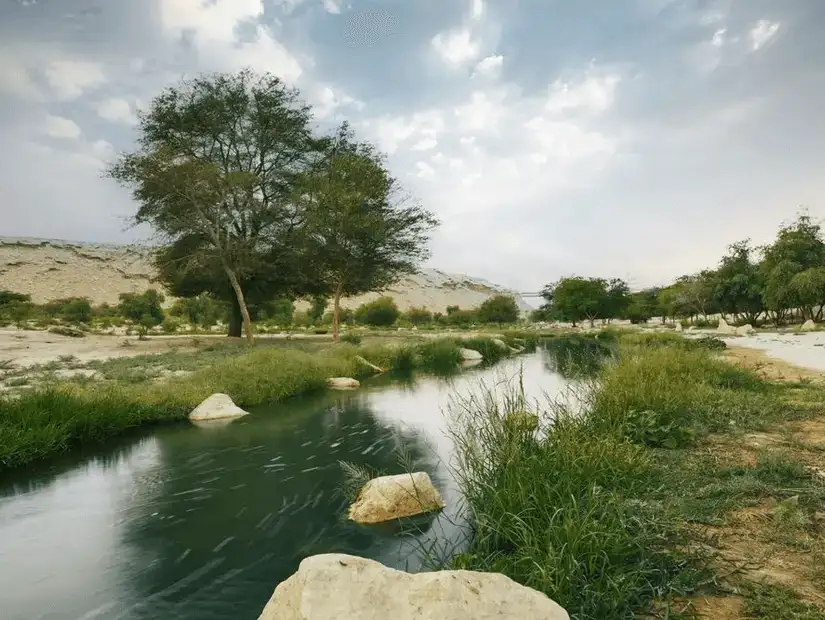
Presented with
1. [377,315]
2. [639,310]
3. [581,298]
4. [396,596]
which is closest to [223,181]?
[396,596]

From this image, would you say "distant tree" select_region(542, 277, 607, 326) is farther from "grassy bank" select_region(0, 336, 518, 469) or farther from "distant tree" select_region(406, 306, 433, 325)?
A: "grassy bank" select_region(0, 336, 518, 469)

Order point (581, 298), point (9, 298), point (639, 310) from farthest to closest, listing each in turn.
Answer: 1. point (639, 310)
2. point (581, 298)
3. point (9, 298)

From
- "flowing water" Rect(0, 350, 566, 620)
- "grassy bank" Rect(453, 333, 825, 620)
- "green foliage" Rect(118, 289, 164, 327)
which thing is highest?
"green foliage" Rect(118, 289, 164, 327)

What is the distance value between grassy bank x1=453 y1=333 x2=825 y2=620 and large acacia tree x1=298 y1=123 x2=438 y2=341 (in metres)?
23.6

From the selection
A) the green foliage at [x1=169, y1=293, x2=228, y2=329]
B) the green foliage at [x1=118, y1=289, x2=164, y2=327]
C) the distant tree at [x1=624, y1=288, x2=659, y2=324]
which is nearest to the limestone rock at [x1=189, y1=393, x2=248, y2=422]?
the green foliage at [x1=118, y1=289, x2=164, y2=327]

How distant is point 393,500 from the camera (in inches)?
260

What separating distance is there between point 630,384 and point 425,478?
17.1 ft

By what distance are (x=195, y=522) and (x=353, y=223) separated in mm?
24132

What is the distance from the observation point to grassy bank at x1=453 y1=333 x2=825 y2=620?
3.50 m

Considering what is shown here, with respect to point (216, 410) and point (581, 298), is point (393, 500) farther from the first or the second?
point (581, 298)

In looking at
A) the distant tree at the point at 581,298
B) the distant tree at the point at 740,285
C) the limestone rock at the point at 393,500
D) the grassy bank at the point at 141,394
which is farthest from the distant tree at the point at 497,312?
the limestone rock at the point at 393,500

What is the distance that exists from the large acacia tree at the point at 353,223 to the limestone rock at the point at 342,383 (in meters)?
11.9

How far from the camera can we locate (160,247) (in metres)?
29.5

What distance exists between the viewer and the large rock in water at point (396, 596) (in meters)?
2.30
